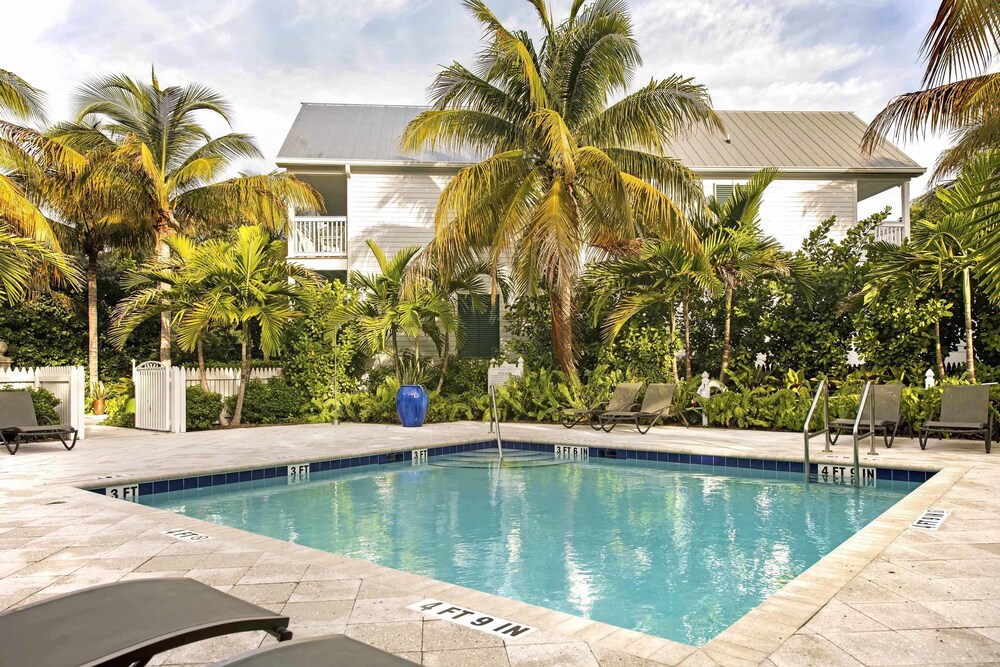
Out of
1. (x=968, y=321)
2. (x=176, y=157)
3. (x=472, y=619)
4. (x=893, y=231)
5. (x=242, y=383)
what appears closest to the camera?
(x=472, y=619)

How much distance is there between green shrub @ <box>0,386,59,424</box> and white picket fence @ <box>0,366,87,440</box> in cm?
11

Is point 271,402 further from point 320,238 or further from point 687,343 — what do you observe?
point 687,343

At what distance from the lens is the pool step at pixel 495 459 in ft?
31.9

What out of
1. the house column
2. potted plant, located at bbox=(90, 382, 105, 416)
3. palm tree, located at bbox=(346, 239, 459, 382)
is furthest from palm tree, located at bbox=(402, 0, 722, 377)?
potted plant, located at bbox=(90, 382, 105, 416)

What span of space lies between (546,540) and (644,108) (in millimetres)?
9098

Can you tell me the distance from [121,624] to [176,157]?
15.2 meters

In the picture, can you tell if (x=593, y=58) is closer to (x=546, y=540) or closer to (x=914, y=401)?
(x=914, y=401)

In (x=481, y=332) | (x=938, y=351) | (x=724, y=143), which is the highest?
(x=724, y=143)

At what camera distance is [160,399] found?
1236 centimetres

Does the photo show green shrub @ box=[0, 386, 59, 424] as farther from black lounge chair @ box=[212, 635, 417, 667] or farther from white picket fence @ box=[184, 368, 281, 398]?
black lounge chair @ box=[212, 635, 417, 667]

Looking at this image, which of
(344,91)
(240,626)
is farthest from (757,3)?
(240,626)

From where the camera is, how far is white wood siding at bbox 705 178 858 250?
16781 mm

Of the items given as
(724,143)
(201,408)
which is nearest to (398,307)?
(201,408)

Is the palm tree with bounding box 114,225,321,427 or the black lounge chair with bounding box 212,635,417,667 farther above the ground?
the palm tree with bounding box 114,225,321,427
